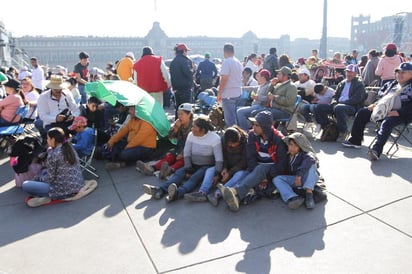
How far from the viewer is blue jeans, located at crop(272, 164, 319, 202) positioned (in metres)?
3.85

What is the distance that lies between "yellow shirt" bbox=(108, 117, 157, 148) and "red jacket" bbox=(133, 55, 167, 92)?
1.87 m

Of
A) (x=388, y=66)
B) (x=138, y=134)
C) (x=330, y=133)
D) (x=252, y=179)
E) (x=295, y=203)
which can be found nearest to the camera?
(x=295, y=203)

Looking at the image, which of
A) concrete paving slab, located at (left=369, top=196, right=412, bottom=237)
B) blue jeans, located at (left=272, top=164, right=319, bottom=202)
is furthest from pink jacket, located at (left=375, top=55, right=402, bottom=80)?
blue jeans, located at (left=272, top=164, right=319, bottom=202)

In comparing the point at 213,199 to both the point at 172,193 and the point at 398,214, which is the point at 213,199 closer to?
the point at 172,193

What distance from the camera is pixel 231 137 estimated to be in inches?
172

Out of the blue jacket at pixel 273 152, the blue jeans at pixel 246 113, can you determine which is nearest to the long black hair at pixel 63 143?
the blue jacket at pixel 273 152

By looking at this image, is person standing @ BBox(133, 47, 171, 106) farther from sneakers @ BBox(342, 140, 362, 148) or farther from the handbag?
the handbag

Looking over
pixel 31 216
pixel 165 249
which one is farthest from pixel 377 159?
pixel 31 216

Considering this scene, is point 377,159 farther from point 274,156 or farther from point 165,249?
point 165,249

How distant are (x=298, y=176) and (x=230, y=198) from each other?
0.86 metres

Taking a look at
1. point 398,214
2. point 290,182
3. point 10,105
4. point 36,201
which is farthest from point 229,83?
Result: point 10,105

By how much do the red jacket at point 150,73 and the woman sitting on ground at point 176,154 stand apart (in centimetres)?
205

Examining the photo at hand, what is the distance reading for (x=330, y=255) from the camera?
9.59 feet

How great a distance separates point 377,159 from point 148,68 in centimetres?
476
